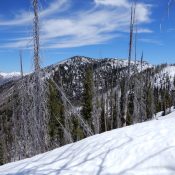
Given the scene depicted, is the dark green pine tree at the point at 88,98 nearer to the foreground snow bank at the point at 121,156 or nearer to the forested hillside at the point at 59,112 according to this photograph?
the forested hillside at the point at 59,112

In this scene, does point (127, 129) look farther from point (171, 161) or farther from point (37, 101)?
point (37, 101)

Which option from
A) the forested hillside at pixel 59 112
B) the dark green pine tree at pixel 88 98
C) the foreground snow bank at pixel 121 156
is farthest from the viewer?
the dark green pine tree at pixel 88 98

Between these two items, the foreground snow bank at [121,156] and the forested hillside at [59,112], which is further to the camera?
the forested hillside at [59,112]

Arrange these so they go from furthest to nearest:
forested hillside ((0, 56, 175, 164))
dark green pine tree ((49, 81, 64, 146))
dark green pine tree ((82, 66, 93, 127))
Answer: dark green pine tree ((82, 66, 93, 127))
dark green pine tree ((49, 81, 64, 146))
forested hillside ((0, 56, 175, 164))

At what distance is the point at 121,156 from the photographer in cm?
668

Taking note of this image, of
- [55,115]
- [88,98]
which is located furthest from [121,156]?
[88,98]

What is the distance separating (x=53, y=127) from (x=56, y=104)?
270cm

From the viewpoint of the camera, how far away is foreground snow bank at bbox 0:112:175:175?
598 centimetres

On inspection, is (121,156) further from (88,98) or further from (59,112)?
(88,98)

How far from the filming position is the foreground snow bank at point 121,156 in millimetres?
5984

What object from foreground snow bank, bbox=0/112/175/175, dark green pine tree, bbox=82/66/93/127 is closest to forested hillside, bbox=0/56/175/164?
dark green pine tree, bbox=82/66/93/127

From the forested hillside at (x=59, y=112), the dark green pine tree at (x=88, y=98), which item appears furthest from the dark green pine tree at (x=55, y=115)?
the dark green pine tree at (x=88, y=98)

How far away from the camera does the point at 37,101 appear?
15438mm

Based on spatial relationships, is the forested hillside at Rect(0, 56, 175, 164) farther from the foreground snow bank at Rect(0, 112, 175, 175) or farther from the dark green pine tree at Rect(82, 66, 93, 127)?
the foreground snow bank at Rect(0, 112, 175, 175)
